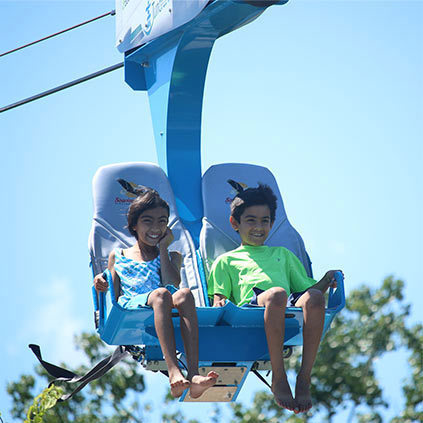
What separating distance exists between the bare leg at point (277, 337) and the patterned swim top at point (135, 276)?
2.44ft

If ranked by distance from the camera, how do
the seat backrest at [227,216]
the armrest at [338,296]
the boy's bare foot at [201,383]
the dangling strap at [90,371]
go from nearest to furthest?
the boy's bare foot at [201,383]
the armrest at [338,296]
the dangling strap at [90,371]
the seat backrest at [227,216]

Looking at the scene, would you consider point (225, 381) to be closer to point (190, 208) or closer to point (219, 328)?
point (219, 328)

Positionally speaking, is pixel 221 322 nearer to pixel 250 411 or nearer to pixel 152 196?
pixel 152 196

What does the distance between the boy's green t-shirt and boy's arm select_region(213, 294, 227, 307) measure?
0.06ft

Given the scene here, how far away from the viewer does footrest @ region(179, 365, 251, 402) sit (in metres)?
5.67

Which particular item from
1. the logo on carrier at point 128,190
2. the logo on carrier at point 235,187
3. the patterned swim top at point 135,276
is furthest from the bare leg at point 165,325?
the logo on carrier at point 235,187

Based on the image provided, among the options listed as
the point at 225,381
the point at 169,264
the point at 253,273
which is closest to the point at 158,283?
the point at 169,264

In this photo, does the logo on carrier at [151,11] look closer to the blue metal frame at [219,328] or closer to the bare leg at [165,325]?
the blue metal frame at [219,328]

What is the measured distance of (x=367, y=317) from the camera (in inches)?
597

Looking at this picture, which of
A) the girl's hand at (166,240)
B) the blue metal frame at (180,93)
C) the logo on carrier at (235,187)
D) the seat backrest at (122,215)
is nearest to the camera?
the girl's hand at (166,240)

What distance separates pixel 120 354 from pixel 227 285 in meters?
0.86

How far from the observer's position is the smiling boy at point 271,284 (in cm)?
542

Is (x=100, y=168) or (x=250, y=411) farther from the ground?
(x=100, y=168)

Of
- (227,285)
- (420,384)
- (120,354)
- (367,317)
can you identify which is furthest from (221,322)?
(367,317)
